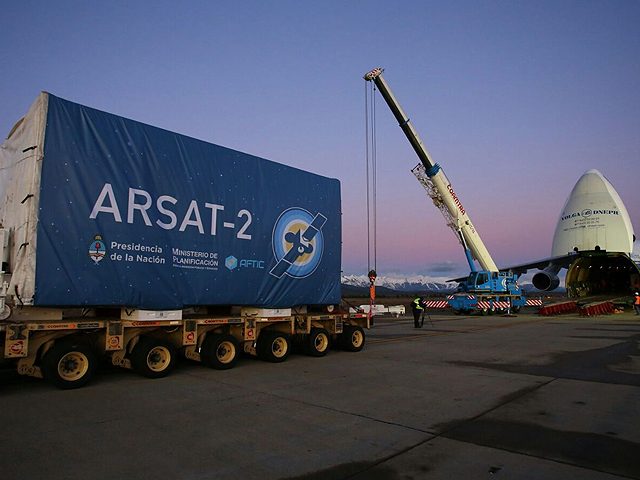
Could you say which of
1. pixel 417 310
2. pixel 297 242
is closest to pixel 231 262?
pixel 297 242

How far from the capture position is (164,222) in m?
8.83

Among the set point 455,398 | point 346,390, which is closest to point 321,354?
point 346,390

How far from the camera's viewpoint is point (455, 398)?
7.51 m

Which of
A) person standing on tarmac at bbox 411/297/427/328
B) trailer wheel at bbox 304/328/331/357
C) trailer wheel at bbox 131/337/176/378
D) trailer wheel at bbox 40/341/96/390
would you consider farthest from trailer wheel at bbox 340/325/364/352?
person standing on tarmac at bbox 411/297/427/328

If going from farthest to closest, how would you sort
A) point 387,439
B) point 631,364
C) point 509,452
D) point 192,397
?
point 631,364 < point 192,397 < point 387,439 < point 509,452

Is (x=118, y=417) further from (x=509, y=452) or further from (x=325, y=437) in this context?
(x=509, y=452)

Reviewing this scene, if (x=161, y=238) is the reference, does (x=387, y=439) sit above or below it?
below

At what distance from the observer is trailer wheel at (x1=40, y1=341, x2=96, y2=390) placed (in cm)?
748

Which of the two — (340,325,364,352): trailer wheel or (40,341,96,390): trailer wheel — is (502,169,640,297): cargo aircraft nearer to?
(340,325,364,352): trailer wheel

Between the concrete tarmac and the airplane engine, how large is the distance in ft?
98.8

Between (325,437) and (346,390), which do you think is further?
(346,390)

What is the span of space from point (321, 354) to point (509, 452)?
293 inches

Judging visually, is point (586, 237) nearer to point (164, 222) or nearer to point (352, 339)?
point (352, 339)

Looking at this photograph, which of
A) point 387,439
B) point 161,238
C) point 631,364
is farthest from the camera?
point 631,364
